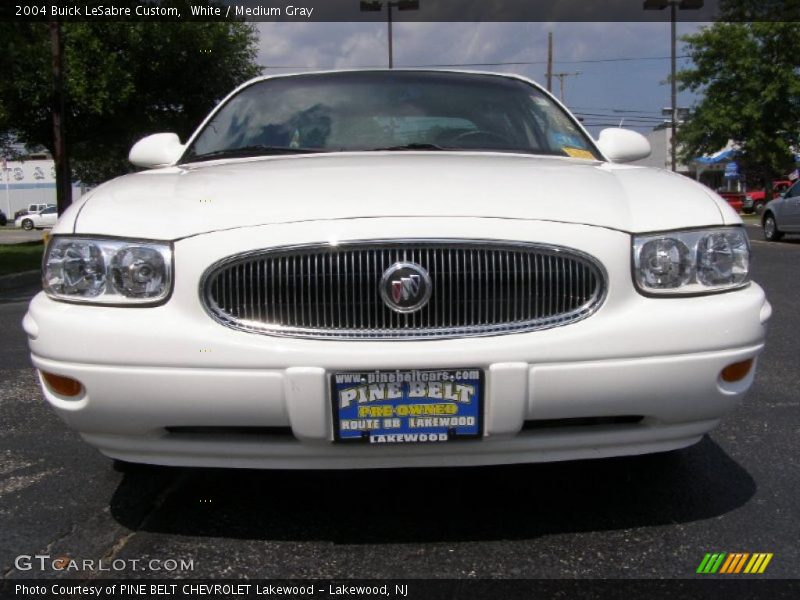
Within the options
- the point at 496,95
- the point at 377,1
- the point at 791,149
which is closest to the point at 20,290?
the point at 496,95

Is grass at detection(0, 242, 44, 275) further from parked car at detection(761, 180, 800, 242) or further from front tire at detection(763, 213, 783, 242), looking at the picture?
front tire at detection(763, 213, 783, 242)

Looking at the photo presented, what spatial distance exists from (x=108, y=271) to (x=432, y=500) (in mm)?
→ 1246

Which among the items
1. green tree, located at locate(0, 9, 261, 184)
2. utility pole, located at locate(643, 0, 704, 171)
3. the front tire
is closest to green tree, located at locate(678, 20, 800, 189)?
utility pole, located at locate(643, 0, 704, 171)

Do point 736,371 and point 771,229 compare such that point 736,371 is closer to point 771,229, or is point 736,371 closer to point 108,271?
point 108,271

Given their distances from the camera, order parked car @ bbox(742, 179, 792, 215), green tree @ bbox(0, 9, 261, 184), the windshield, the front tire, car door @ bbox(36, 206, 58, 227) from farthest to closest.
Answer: car door @ bbox(36, 206, 58, 227), parked car @ bbox(742, 179, 792, 215), green tree @ bbox(0, 9, 261, 184), the front tire, the windshield

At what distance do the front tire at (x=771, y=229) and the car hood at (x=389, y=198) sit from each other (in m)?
15.4

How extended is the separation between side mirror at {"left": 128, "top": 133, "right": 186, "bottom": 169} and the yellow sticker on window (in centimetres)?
161

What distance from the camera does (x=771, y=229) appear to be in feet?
55.7

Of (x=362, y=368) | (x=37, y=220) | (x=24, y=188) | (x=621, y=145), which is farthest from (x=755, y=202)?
(x=24, y=188)

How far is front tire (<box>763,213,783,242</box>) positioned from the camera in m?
16.7

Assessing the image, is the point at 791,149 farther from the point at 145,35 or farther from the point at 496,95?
the point at 496,95

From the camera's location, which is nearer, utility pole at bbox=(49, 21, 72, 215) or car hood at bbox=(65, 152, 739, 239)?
car hood at bbox=(65, 152, 739, 239)
